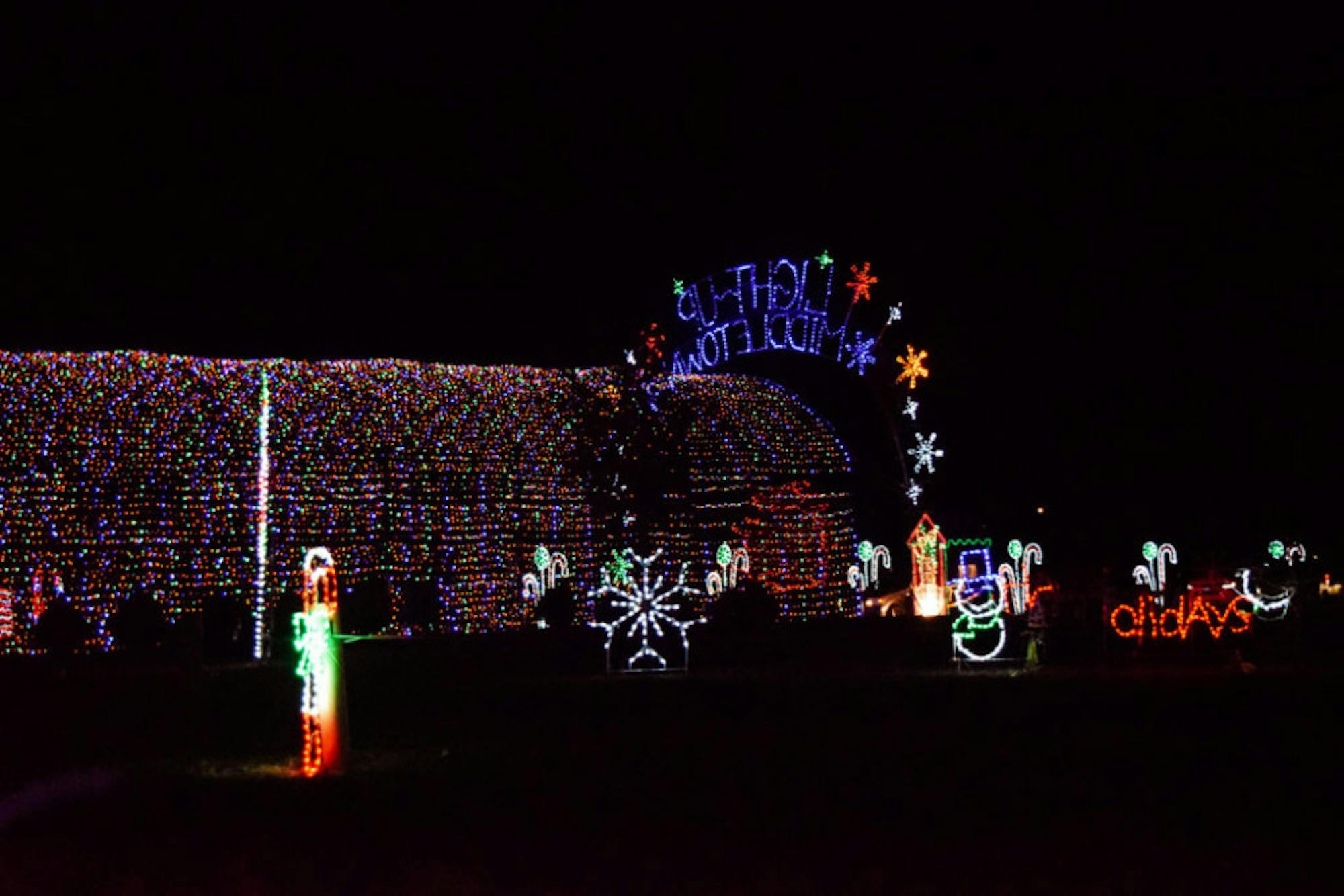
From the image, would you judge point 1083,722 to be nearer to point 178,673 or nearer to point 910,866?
point 910,866

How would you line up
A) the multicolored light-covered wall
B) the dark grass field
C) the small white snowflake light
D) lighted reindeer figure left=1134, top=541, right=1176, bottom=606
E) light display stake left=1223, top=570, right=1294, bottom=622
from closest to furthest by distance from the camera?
1. the dark grass field
2. light display stake left=1223, top=570, right=1294, bottom=622
3. the multicolored light-covered wall
4. lighted reindeer figure left=1134, top=541, right=1176, bottom=606
5. the small white snowflake light

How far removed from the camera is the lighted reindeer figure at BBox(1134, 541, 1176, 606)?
3438cm

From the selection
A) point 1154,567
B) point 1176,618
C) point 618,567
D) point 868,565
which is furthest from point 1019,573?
point 1176,618

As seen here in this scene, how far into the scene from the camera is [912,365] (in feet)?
113

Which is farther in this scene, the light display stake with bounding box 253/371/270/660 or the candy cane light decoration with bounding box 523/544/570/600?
the candy cane light decoration with bounding box 523/544/570/600

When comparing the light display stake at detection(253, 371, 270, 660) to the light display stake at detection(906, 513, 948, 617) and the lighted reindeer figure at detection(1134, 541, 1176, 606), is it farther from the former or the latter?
the lighted reindeer figure at detection(1134, 541, 1176, 606)

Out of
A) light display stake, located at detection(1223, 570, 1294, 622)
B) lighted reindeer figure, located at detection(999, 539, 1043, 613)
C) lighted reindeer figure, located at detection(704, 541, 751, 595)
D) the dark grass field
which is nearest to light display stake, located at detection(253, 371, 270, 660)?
lighted reindeer figure, located at detection(704, 541, 751, 595)

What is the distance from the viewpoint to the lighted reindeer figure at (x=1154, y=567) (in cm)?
3438

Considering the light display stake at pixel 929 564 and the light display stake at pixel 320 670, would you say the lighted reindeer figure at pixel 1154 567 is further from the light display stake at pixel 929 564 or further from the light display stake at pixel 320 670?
the light display stake at pixel 320 670

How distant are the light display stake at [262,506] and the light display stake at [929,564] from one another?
479 inches

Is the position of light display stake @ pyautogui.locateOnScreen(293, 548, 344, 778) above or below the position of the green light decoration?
below

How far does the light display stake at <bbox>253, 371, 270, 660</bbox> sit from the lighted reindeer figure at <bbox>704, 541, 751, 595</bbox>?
799 cm

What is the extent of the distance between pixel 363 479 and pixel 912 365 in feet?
36.1

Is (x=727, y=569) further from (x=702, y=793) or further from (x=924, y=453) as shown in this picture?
(x=702, y=793)
